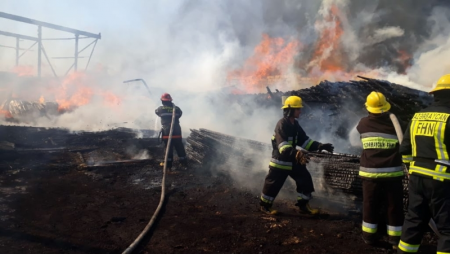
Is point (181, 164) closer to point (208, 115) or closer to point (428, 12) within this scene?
point (208, 115)

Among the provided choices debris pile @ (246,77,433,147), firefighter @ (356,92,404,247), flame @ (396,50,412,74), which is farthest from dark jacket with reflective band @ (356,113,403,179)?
flame @ (396,50,412,74)

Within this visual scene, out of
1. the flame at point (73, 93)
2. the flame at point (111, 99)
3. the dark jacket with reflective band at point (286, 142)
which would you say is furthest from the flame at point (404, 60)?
the flame at point (73, 93)

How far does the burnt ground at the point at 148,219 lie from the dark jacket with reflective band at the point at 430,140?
119cm

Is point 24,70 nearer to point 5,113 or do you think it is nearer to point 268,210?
point 5,113

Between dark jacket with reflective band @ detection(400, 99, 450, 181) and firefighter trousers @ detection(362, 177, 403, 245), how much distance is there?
53cm

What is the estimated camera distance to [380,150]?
3.48 m

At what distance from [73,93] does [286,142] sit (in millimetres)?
19051

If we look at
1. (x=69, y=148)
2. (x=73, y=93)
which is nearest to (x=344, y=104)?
(x=69, y=148)

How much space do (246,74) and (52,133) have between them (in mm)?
13449

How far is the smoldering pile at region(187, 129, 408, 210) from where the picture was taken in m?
4.86

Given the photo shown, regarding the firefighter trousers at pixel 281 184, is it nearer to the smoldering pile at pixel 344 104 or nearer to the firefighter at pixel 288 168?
the firefighter at pixel 288 168

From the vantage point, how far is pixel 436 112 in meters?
2.88

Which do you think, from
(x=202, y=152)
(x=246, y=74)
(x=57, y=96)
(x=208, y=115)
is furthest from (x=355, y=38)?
(x=57, y=96)

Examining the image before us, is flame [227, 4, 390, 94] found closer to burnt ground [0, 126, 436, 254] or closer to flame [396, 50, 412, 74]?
flame [396, 50, 412, 74]
